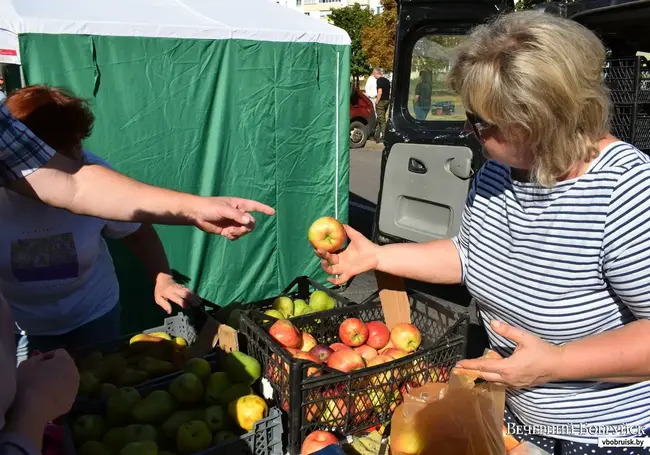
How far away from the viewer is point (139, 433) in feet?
6.02

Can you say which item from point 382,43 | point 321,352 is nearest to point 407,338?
point 321,352

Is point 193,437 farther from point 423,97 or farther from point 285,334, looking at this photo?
point 423,97

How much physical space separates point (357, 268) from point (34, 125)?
1383 millimetres

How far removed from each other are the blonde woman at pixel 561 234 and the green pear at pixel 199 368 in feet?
3.68

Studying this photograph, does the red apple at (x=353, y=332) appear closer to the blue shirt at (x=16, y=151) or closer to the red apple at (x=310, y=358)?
the red apple at (x=310, y=358)

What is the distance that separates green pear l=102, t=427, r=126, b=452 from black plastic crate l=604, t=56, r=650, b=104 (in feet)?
8.98

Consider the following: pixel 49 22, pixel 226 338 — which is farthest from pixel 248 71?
pixel 226 338

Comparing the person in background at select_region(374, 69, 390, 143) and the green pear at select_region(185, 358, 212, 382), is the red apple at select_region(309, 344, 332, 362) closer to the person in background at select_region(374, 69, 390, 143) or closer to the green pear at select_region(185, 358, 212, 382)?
the green pear at select_region(185, 358, 212, 382)

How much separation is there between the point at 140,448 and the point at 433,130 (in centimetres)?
336

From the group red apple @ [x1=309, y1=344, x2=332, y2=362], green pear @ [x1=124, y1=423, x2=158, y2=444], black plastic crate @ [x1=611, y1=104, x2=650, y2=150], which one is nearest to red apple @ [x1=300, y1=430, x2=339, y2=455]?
red apple @ [x1=309, y1=344, x2=332, y2=362]

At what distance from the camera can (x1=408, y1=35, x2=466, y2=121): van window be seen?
4.01 meters

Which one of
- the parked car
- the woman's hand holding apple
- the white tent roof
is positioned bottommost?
the parked car

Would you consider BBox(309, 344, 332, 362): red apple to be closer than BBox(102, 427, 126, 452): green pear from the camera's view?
No

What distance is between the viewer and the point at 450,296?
17.0ft
